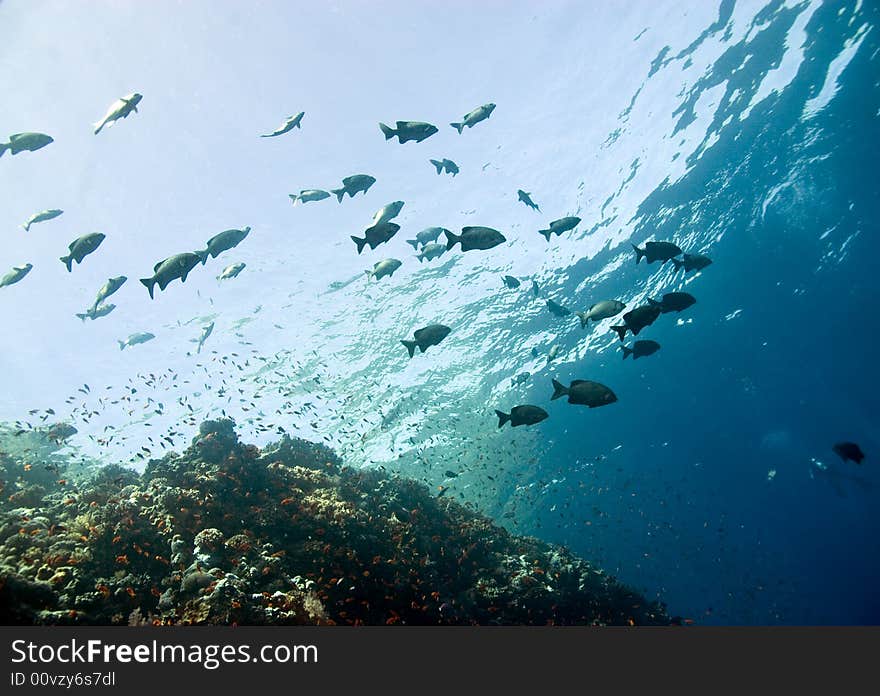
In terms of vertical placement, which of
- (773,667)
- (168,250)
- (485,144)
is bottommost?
(773,667)

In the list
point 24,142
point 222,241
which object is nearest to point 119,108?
point 24,142

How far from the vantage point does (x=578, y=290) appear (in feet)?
80.7

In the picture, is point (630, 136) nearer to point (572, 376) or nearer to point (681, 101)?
point (681, 101)

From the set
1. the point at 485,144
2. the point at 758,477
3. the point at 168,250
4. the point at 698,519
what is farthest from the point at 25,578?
the point at 698,519

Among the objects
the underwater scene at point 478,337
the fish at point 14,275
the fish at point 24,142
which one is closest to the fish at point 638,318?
the underwater scene at point 478,337

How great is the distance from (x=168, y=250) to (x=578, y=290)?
22.1 metres

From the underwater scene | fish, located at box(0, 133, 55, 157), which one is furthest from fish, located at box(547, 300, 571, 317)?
fish, located at box(0, 133, 55, 157)

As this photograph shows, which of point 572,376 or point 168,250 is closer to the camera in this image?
point 168,250

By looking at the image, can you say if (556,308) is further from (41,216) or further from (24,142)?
(41,216)

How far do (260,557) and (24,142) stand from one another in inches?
324

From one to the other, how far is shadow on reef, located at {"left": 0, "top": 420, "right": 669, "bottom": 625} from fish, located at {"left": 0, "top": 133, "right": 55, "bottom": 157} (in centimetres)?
653

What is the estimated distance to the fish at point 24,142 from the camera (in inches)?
254

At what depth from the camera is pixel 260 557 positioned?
296 inches

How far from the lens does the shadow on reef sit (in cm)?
599
